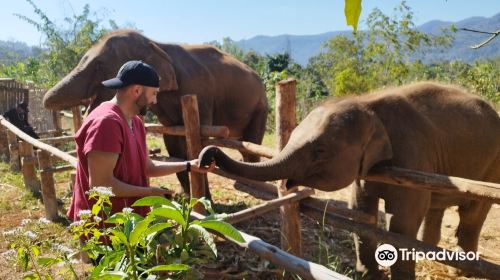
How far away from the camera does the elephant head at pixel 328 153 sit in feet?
9.81

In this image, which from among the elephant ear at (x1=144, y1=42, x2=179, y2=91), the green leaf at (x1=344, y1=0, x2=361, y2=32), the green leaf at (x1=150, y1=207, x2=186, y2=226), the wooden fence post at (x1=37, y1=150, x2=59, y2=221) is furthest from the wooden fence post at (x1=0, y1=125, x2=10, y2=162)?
the green leaf at (x1=344, y1=0, x2=361, y2=32)

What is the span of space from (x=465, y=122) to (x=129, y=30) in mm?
4547

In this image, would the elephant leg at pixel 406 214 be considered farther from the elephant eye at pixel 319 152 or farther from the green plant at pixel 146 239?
the green plant at pixel 146 239

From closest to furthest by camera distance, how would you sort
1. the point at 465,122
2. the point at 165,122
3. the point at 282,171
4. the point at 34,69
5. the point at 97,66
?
the point at 282,171
the point at 465,122
the point at 97,66
the point at 165,122
the point at 34,69

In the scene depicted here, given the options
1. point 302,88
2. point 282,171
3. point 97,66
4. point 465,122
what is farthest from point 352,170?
point 302,88

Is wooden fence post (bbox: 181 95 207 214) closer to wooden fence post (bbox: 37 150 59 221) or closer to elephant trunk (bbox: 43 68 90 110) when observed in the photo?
elephant trunk (bbox: 43 68 90 110)

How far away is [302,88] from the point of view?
2295cm

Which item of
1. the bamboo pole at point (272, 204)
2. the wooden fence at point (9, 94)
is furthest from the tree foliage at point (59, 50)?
the bamboo pole at point (272, 204)

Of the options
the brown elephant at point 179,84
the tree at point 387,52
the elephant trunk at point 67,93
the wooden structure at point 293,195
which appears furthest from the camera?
the tree at point 387,52

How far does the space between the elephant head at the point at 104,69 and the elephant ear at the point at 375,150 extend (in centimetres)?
334

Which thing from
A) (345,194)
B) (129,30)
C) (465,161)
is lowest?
(345,194)

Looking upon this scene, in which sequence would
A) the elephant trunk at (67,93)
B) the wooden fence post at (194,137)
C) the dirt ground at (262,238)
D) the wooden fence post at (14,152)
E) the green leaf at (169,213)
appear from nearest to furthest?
the green leaf at (169,213), the dirt ground at (262,238), the wooden fence post at (194,137), the elephant trunk at (67,93), the wooden fence post at (14,152)

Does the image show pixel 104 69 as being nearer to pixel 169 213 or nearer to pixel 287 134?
pixel 287 134

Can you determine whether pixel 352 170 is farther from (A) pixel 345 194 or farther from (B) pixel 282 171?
(A) pixel 345 194
